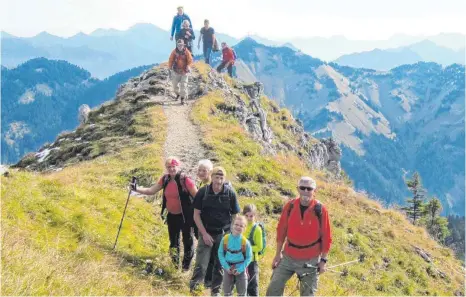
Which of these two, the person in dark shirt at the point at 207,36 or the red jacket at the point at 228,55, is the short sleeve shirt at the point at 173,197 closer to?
the person in dark shirt at the point at 207,36

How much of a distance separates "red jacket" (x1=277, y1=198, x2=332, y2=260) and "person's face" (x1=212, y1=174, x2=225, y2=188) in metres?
1.59

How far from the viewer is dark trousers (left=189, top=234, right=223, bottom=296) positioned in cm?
961

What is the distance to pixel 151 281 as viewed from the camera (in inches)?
367

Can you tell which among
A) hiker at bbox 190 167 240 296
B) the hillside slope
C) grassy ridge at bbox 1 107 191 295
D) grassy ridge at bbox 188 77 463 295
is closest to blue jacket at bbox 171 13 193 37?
the hillside slope

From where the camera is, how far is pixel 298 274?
9289mm

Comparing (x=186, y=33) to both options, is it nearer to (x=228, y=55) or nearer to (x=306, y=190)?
(x=228, y=55)

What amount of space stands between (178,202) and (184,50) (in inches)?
759

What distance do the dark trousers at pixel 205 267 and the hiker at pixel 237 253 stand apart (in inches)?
34.9

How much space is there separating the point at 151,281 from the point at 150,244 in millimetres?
3391

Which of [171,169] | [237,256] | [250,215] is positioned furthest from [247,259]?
[171,169]

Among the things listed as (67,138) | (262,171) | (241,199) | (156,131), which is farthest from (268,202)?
(67,138)

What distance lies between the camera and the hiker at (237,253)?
28.9ft

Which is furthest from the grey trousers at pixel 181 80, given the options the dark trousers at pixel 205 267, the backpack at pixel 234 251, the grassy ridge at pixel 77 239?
the backpack at pixel 234 251

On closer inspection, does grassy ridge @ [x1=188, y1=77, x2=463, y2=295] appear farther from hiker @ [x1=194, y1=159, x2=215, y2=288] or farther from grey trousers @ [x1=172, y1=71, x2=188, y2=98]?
grey trousers @ [x1=172, y1=71, x2=188, y2=98]
